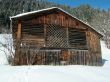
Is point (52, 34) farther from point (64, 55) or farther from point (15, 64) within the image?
point (15, 64)

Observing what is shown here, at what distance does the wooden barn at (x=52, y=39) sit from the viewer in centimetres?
2172

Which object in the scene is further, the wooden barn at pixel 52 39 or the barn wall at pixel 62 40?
the barn wall at pixel 62 40

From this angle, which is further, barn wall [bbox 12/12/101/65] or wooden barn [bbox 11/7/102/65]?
barn wall [bbox 12/12/101/65]

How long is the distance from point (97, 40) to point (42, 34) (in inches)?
266

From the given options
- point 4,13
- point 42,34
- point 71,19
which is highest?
point 4,13

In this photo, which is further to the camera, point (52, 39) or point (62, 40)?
point (62, 40)

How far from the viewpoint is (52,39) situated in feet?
75.2

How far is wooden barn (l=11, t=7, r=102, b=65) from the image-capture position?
855 inches

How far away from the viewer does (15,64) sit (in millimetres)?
20875

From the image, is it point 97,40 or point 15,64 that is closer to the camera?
point 15,64

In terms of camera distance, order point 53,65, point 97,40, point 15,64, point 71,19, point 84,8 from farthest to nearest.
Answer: point 84,8 → point 97,40 → point 71,19 → point 53,65 → point 15,64

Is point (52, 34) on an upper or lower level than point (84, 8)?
lower

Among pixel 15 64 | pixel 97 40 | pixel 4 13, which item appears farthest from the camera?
pixel 4 13
